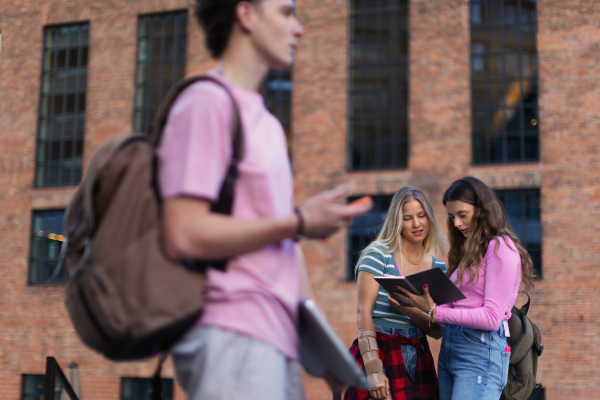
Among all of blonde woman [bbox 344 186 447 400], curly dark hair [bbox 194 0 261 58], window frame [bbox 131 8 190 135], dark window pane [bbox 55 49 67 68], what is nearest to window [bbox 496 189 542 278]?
window frame [bbox 131 8 190 135]

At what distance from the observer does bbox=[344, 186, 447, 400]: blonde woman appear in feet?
12.8

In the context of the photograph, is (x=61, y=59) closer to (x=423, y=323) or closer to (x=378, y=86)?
(x=378, y=86)

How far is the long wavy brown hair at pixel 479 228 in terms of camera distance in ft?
12.8

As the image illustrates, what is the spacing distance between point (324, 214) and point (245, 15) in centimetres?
54

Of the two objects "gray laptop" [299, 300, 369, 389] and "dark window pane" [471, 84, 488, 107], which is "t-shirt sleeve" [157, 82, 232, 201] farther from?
"dark window pane" [471, 84, 488, 107]

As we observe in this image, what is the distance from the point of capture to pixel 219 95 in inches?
57.4

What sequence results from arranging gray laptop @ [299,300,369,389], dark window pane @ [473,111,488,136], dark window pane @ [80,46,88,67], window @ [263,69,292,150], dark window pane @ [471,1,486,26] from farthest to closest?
dark window pane @ [80,46,88,67] < window @ [263,69,292,150] < dark window pane @ [471,1,486,26] < dark window pane @ [473,111,488,136] < gray laptop @ [299,300,369,389]

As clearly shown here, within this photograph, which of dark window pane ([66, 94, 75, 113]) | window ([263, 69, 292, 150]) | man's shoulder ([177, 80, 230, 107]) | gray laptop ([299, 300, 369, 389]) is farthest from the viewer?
dark window pane ([66, 94, 75, 113])

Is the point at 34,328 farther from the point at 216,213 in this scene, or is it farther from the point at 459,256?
the point at 216,213

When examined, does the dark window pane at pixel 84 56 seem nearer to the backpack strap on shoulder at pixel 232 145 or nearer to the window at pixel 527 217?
the window at pixel 527 217

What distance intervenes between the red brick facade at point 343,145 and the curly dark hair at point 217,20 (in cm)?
1576

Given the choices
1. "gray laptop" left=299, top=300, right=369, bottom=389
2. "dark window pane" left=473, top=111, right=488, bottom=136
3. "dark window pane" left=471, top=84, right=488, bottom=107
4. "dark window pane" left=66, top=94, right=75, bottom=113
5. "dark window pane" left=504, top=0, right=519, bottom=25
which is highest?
"dark window pane" left=504, top=0, right=519, bottom=25

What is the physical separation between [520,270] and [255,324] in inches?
112

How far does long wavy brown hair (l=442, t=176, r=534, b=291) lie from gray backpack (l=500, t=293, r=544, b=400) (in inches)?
12.5
